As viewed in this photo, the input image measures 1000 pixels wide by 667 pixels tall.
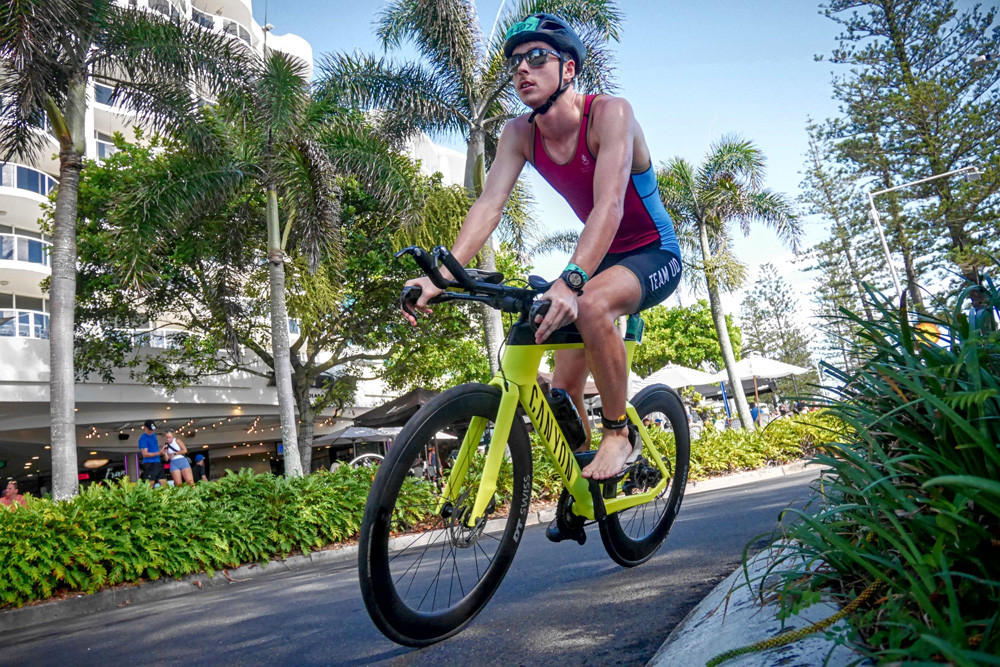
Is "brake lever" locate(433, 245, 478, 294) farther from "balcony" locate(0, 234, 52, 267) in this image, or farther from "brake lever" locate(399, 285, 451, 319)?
"balcony" locate(0, 234, 52, 267)

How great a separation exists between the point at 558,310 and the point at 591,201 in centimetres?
94

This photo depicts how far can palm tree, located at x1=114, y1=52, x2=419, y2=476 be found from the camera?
13023mm

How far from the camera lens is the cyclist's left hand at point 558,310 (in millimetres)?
2160

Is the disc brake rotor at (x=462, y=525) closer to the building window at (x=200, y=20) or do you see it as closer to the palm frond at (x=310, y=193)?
the palm frond at (x=310, y=193)

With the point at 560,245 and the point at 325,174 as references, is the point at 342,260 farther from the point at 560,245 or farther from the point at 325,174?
the point at 560,245

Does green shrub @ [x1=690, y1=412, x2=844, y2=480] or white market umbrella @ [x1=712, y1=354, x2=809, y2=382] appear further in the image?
white market umbrella @ [x1=712, y1=354, x2=809, y2=382]

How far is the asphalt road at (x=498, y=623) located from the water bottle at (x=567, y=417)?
64 centimetres

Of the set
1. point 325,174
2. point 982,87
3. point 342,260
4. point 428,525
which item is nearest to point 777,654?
point 428,525

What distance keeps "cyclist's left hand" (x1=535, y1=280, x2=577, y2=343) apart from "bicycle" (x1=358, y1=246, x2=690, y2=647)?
3 centimetres

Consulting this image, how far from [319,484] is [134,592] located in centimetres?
272

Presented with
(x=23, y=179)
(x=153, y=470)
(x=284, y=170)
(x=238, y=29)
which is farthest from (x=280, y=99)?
(x=238, y=29)

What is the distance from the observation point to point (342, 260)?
15.6 meters

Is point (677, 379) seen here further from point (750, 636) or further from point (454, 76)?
point (750, 636)

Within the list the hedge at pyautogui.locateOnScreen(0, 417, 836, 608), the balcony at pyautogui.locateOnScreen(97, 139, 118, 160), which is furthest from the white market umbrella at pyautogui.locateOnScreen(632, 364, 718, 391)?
the balcony at pyautogui.locateOnScreen(97, 139, 118, 160)
